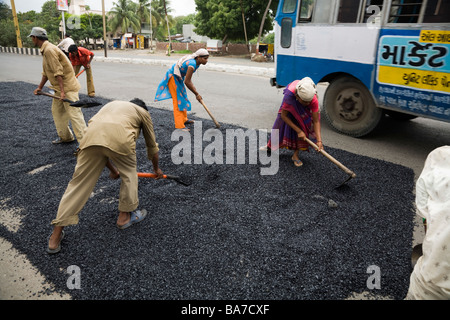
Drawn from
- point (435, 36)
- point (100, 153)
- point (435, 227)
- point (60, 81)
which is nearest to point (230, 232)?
point (100, 153)

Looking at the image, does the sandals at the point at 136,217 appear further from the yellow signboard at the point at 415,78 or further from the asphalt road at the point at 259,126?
the yellow signboard at the point at 415,78

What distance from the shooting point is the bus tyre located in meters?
4.95

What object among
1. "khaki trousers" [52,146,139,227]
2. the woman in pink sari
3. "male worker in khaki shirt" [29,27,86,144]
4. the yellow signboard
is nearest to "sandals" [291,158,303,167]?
the woman in pink sari

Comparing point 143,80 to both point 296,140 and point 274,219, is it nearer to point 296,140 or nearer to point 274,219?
point 296,140

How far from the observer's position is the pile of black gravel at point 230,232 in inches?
84.6

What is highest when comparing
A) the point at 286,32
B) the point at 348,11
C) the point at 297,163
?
the point at 348,11

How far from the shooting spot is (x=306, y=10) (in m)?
5.45

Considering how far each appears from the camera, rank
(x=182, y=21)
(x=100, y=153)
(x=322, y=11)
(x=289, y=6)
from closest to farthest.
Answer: (x=100, y=153)
(x=322, y=11)
(x=289, y=6)
(x=182, y=21)

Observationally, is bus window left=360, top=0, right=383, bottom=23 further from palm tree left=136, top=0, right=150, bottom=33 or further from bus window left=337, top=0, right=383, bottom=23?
palm tree left=136, top=0, right=150, bottom=33

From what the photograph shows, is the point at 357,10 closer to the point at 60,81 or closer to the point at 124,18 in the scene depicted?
the point at 60,81

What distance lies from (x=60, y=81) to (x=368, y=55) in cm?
460

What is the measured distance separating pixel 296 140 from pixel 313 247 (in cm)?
182
